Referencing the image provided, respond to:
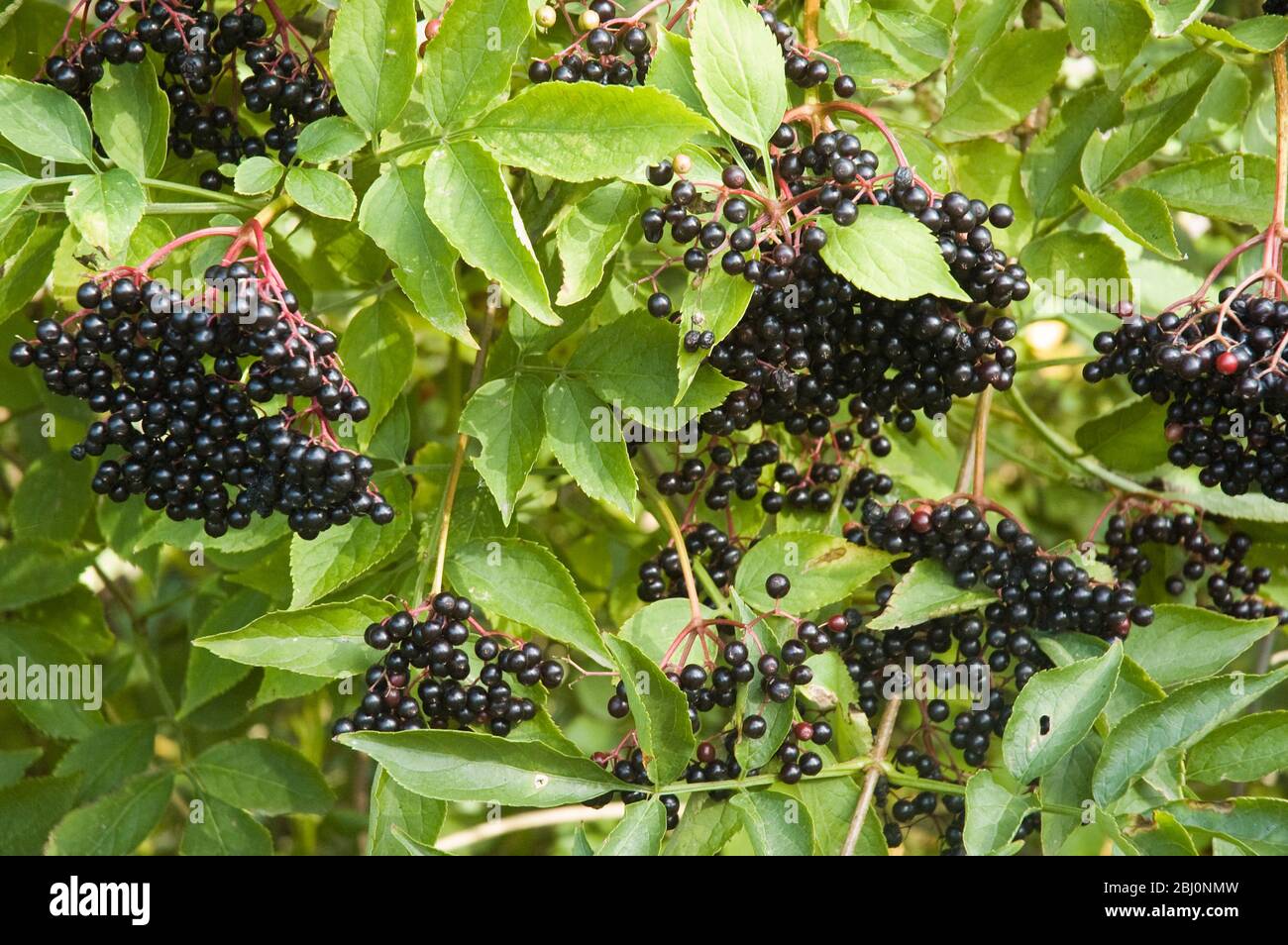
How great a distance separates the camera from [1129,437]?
280 centimetres

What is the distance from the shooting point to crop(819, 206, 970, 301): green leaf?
75.2 inches

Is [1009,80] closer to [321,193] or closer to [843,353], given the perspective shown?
[843,353]

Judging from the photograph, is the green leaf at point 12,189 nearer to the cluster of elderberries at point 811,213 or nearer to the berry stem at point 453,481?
the berry stem at point 453,481

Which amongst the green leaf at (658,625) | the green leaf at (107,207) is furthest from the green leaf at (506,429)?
the green leaf at (107,207)

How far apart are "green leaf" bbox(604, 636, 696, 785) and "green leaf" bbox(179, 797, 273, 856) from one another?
42.6 inches

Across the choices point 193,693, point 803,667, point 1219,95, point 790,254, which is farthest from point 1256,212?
point 193,693

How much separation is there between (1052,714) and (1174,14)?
1.20 m

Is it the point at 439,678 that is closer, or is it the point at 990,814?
the point at 990,814

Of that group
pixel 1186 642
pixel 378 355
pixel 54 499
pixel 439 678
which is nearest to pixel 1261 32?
pixel 1186 642

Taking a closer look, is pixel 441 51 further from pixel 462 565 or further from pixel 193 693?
pixel 193 693

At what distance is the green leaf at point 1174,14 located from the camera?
6.75 ft

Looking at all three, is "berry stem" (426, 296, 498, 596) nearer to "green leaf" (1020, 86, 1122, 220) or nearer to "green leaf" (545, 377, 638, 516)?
"green leaf" (545, 377, 638, 516)

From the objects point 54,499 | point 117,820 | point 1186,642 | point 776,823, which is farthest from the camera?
point 54,499

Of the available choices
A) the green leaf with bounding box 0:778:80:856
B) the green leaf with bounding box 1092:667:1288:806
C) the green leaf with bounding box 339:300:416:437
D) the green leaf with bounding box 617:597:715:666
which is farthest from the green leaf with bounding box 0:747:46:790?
the green leaf with bounding box 1092:667:1288:806
